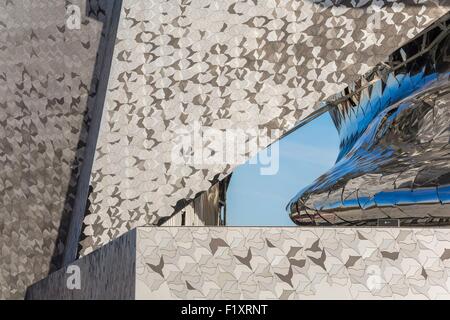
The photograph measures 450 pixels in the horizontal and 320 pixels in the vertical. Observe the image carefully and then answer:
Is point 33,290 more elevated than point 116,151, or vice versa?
point 116,151

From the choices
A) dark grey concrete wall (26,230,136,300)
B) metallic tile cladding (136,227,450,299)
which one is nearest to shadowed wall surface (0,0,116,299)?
dark grey concrete wall (26,230,136,300)

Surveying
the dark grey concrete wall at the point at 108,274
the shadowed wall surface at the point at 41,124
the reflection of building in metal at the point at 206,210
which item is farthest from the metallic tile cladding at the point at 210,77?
the shadowed wall surface at the point at 41,124

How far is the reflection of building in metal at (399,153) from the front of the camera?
742 cm

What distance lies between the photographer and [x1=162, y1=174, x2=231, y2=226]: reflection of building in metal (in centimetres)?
1080

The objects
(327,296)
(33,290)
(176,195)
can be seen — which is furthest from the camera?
(33,290)

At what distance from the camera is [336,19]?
30.3 ft

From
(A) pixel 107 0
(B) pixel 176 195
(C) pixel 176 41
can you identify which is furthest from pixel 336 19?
(A) pixel 107 0

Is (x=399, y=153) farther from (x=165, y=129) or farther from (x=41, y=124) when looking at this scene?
(x=41, y=124)

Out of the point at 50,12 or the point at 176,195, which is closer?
the point at 176,195

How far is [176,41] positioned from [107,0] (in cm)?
274

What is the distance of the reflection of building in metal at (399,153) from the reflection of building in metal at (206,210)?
1.63 metres

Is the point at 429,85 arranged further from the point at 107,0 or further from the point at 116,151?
the point at 107,0

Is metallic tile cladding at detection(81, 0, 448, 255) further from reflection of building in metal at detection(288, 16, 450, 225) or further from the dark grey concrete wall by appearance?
the dark grey concrete wall

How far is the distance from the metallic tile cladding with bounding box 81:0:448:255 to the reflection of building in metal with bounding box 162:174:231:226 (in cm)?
58
